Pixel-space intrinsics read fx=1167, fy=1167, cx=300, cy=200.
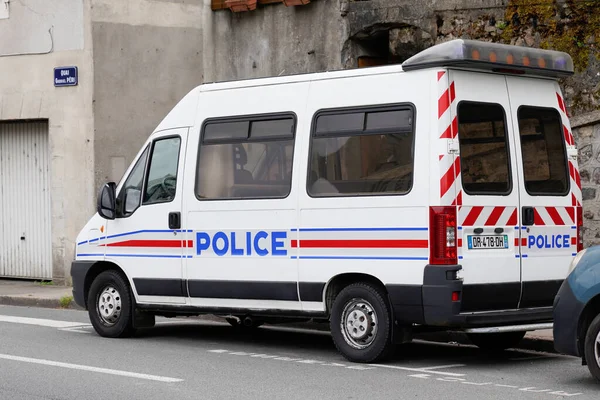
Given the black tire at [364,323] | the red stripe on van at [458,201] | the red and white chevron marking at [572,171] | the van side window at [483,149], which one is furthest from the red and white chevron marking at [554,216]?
the black tire at [364,323]

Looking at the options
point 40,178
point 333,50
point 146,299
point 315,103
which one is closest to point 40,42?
point 40,178

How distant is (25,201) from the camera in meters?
19.0

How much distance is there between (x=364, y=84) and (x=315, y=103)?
57cm

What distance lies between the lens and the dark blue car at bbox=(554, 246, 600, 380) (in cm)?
848

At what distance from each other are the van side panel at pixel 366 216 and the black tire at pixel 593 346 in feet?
4.98

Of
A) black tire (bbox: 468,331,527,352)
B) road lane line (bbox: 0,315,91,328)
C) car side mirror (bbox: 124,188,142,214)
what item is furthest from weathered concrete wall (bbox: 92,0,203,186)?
black tire (bbox: 468,331,527,352)

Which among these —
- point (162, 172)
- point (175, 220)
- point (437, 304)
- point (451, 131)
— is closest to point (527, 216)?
point (451, 131)

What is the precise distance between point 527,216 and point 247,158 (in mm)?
2667

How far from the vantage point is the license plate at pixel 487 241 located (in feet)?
31.5

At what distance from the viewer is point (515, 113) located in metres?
10.2

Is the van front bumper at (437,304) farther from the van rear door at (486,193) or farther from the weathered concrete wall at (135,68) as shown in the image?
the weathered concrete wall at (135,68)

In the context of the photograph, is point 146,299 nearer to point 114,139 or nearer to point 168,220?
point 168,220

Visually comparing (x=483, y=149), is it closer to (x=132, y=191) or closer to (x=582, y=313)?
(x=582, y=313)

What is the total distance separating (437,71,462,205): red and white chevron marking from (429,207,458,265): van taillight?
9 centimetres
